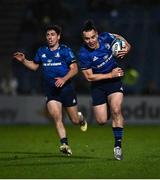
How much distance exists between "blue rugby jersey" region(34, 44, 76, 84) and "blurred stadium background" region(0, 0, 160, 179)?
1637mm

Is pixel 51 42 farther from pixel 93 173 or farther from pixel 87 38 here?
pixel 93 173

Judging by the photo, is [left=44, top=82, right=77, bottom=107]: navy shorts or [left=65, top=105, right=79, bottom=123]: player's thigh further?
[left=65, top=105, right=79, bottom=123]: player's thigh

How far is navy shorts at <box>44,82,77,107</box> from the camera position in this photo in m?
14.9

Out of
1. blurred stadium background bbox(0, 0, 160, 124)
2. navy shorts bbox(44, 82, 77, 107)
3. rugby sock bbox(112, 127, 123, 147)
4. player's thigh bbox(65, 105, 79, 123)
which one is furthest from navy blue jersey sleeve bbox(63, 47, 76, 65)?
blurred stadium background bbox(0, 0, 160, 124)

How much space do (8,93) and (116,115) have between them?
17512 millimetres

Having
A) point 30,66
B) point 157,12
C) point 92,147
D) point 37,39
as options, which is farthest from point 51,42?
point 157,12

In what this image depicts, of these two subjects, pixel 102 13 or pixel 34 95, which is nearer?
pixel 34 95

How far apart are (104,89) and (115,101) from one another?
0.45 meters

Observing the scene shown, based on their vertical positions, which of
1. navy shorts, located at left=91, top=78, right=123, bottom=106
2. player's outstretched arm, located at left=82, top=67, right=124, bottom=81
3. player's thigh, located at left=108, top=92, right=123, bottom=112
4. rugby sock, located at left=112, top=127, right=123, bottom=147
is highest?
player's outstretched arm, located at left=82, top=67, right=124, bottom=81

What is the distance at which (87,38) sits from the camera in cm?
1347

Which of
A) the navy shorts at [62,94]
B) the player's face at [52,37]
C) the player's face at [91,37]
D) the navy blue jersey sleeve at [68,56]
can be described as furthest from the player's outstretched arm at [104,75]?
the navy shorts at [62,94]

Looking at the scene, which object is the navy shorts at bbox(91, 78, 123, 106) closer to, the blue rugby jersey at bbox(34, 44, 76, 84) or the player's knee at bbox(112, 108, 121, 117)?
the player's knee at bbox(112, 108, 121, 117)

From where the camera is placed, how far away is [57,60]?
48.0 feet

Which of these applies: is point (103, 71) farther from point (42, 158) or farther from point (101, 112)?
point (42, 158)
